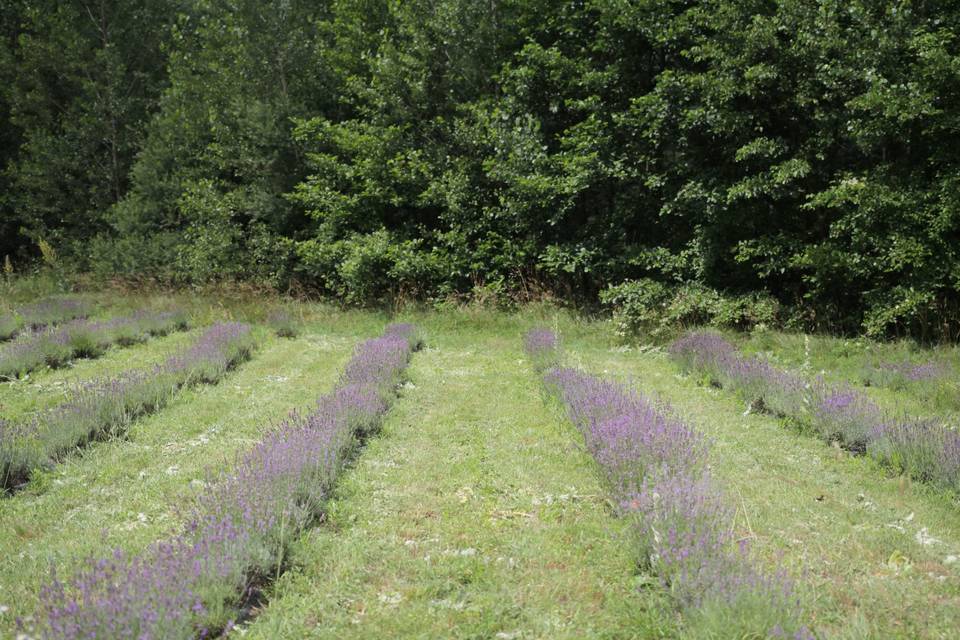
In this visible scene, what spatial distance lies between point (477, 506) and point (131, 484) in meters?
2.79

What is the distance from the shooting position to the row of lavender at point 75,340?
8531 millimetres

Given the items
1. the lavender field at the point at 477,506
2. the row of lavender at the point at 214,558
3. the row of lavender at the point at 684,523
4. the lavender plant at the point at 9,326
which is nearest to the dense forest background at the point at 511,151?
the lavender field at the point at 477,506

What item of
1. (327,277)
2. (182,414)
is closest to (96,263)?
(327,277)

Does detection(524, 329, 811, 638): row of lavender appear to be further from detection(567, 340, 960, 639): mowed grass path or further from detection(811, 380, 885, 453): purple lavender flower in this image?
detection(811, 380, 885, 453): purple lavender flower

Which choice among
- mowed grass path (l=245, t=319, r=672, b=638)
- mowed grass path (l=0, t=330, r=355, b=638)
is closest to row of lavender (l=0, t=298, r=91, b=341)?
mowed grass path (l=0, t=330, r=355, b=638)

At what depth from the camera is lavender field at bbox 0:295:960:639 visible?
9.70 ft

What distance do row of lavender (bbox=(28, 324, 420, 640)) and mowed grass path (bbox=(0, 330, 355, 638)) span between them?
0.34 metres

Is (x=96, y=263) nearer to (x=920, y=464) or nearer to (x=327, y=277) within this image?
(x=327, y=277)

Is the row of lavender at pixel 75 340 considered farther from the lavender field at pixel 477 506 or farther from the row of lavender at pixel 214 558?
the row of lavender at pixel 214 558

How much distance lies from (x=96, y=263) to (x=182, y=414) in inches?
572

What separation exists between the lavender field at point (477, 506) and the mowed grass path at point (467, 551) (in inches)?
0.7

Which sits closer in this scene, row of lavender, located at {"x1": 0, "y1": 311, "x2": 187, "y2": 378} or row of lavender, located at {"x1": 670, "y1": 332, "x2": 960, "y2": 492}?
row of lavender, located at {"x1": 670, "y1": 332, "x2": 960, "y2": 492}

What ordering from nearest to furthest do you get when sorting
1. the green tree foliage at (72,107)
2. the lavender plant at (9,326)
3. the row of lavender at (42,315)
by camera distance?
the lavender plant at (9,326), the row of lavender at (42,315), the green tree foliage at (72,107)

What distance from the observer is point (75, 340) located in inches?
384
